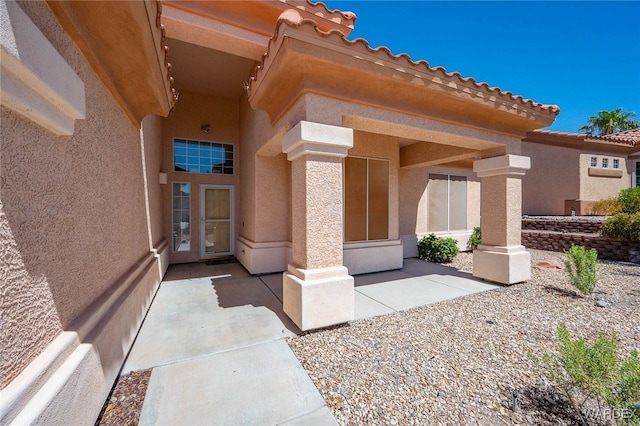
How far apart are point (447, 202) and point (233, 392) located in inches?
381

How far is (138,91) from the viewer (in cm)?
335

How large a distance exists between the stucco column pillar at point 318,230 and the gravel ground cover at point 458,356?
0.34 m

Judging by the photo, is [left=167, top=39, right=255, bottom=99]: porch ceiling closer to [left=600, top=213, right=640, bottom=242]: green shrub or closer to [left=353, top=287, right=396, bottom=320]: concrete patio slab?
[left=353, top=287, right=396, bottom=320]: concrete patio slab

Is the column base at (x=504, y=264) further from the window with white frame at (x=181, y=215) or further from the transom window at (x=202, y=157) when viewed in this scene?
the window with white frame at (x=181, y=215)

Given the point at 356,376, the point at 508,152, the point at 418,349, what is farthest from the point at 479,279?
the point at 356,376

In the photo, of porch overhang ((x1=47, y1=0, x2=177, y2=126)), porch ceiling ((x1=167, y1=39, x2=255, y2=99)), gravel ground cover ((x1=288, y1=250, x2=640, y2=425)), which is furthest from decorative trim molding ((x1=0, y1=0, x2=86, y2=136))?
porch ceiling ((x1=167, y1=39, x2=255, y2=99))

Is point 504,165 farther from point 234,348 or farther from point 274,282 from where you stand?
point 234,348

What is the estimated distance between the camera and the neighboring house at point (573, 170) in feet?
47.9

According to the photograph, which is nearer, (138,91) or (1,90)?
(1,90)

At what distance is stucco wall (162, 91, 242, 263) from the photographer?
7.94 meters

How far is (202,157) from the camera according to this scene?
8.45 metres

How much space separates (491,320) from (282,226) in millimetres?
5128

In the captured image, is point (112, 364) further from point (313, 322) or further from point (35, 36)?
Result: point (35, 36)

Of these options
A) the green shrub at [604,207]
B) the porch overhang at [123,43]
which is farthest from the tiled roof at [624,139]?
the porch overhang at [123,43]
